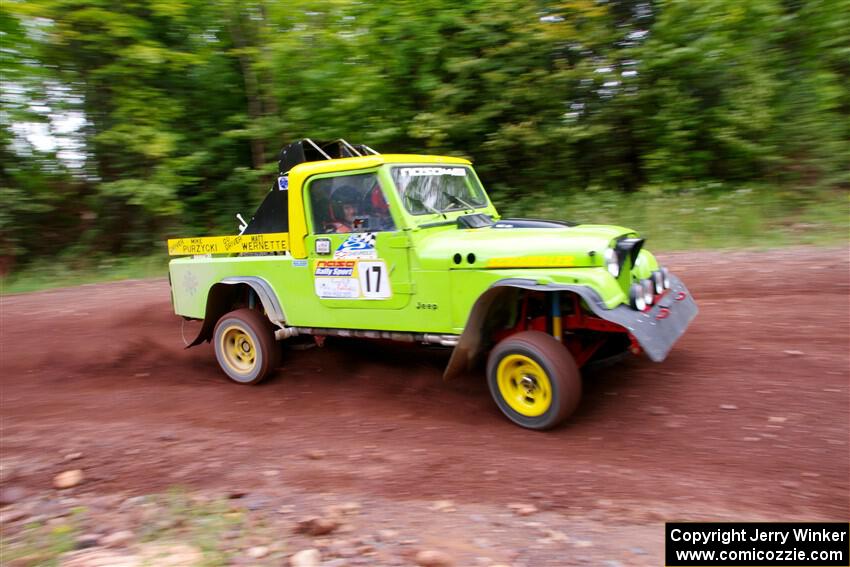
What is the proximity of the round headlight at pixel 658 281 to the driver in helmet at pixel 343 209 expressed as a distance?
8.12 feet

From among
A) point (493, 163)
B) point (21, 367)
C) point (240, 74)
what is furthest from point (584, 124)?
point (21, 367)

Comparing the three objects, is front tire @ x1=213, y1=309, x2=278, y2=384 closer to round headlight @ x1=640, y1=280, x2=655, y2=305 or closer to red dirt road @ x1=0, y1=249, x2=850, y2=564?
red dirt road @ x1=0, y1=249, x2=850, y2=564

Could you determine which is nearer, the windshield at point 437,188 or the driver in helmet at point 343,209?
the windshield at point 437,188

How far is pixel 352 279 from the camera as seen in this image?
504 centimetres

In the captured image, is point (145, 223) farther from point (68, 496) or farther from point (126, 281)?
point (68, 496)

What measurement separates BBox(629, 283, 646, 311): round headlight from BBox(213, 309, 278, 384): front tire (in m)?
3.30

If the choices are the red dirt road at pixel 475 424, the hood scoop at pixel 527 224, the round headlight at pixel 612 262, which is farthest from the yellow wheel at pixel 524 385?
the hood scoop at pixel 527 224

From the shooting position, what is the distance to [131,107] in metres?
12.4

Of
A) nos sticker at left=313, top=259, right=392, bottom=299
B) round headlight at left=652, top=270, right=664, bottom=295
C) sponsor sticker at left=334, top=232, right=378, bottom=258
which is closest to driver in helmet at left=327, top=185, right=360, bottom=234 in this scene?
sponsor sticker at left=334, top=232, right=378, bottom=258

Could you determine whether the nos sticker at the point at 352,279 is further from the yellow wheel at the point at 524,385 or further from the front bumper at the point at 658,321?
the front bumper at the point at 658,321

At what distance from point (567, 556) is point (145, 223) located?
12799 millimetres

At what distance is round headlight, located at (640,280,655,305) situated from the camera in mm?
4465

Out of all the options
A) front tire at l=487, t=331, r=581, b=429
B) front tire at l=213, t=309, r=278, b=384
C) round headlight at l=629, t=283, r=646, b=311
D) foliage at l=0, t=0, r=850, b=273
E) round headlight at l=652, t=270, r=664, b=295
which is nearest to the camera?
front tire at l=487, t=331, r=581, b=429

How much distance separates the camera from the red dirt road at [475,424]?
345 cm
